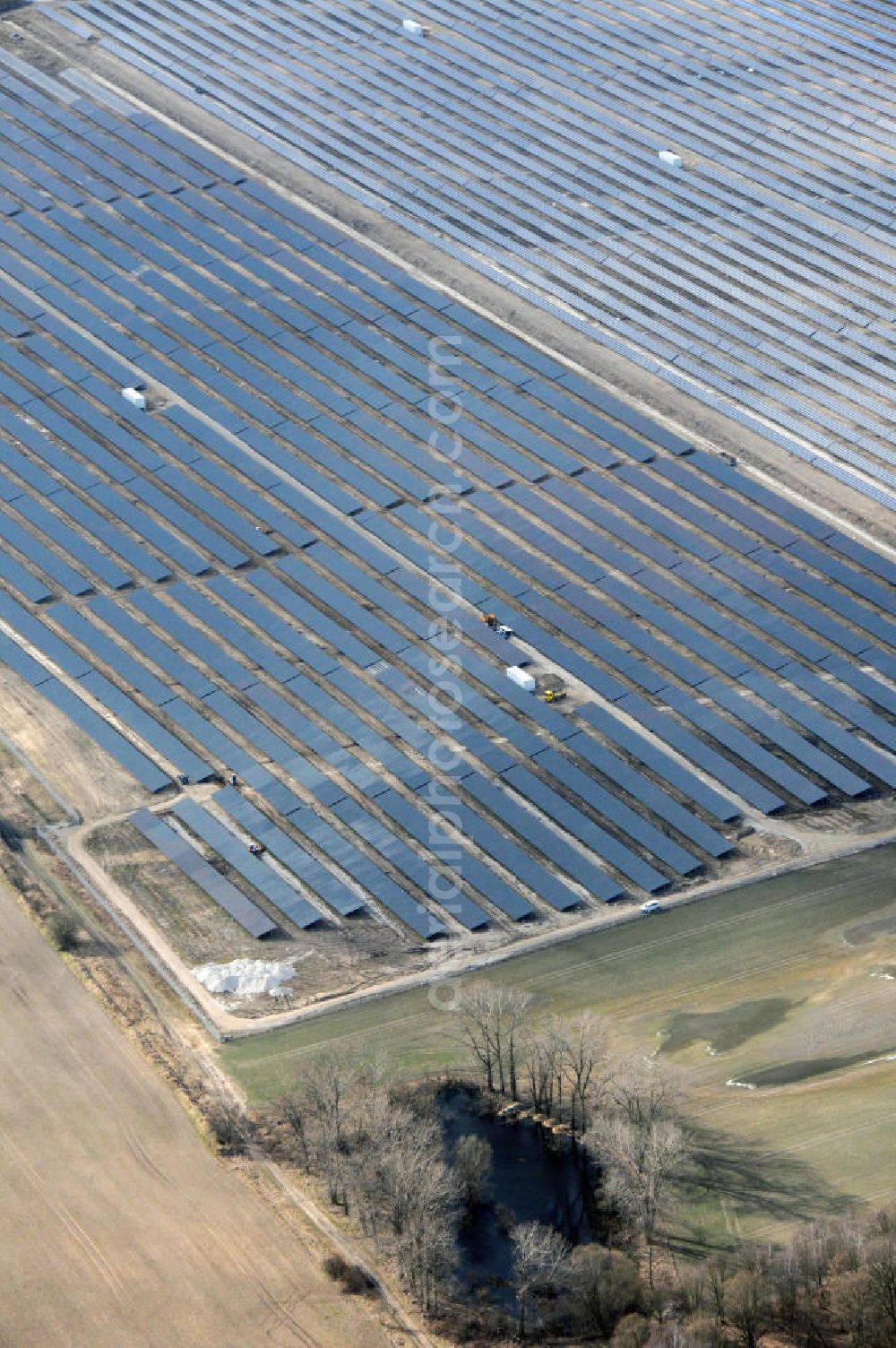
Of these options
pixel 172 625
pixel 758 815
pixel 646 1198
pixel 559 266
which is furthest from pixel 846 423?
pixel 646 1198

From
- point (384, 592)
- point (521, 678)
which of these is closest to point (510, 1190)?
point (521, 678)

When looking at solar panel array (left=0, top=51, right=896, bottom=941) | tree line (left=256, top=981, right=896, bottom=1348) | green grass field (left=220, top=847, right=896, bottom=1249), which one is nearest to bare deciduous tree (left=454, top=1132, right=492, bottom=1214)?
tree line (left=256, top=981, right=896, bottom=1348)

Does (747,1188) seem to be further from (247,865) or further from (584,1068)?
(247,865)

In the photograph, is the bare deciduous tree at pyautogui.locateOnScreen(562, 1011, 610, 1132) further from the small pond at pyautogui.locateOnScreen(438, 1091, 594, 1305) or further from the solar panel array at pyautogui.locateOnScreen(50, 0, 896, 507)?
the solar panel array at pyautogui.locateOnScreen(50, 0, 896, 507)

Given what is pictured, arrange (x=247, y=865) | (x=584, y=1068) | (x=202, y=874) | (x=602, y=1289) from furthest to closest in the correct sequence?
1. (x=247, y=865)
2. (x=202, y=874)
3. (x=584, y=1068)
4. (x=602, y=1289)

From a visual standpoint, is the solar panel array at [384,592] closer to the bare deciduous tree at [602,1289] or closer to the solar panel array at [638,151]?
the solar panel array at [638,151]

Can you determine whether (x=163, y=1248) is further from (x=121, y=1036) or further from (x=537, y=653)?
(x=537, y=653)

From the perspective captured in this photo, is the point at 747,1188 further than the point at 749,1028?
No
